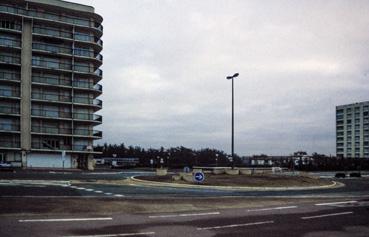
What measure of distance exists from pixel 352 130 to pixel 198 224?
611ft

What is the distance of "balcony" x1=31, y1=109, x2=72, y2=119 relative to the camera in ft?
237

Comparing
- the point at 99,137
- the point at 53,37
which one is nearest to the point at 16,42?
the point at 53,37

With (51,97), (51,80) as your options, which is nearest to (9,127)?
(51,97)

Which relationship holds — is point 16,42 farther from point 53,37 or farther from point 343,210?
point 343,210

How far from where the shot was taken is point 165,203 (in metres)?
16.9

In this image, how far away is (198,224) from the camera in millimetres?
12094

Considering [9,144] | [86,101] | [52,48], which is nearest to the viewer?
[9,144]

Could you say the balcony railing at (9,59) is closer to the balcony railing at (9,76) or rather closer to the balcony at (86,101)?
the balcony railing at (9,76)

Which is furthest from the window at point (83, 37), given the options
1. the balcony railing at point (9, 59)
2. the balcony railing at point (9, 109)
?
the balcony railing at point (9, 109)

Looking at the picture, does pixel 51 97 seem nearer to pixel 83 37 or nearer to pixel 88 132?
pixel 88 132

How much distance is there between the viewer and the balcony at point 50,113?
72.3 metres

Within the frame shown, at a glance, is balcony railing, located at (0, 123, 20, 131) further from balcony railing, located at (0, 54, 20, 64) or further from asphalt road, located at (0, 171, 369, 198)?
asphalt road, located at (0, 171, 369, 198)

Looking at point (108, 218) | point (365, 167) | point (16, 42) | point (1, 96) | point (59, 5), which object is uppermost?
point (59, 5)

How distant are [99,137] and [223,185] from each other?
50.1 meters
